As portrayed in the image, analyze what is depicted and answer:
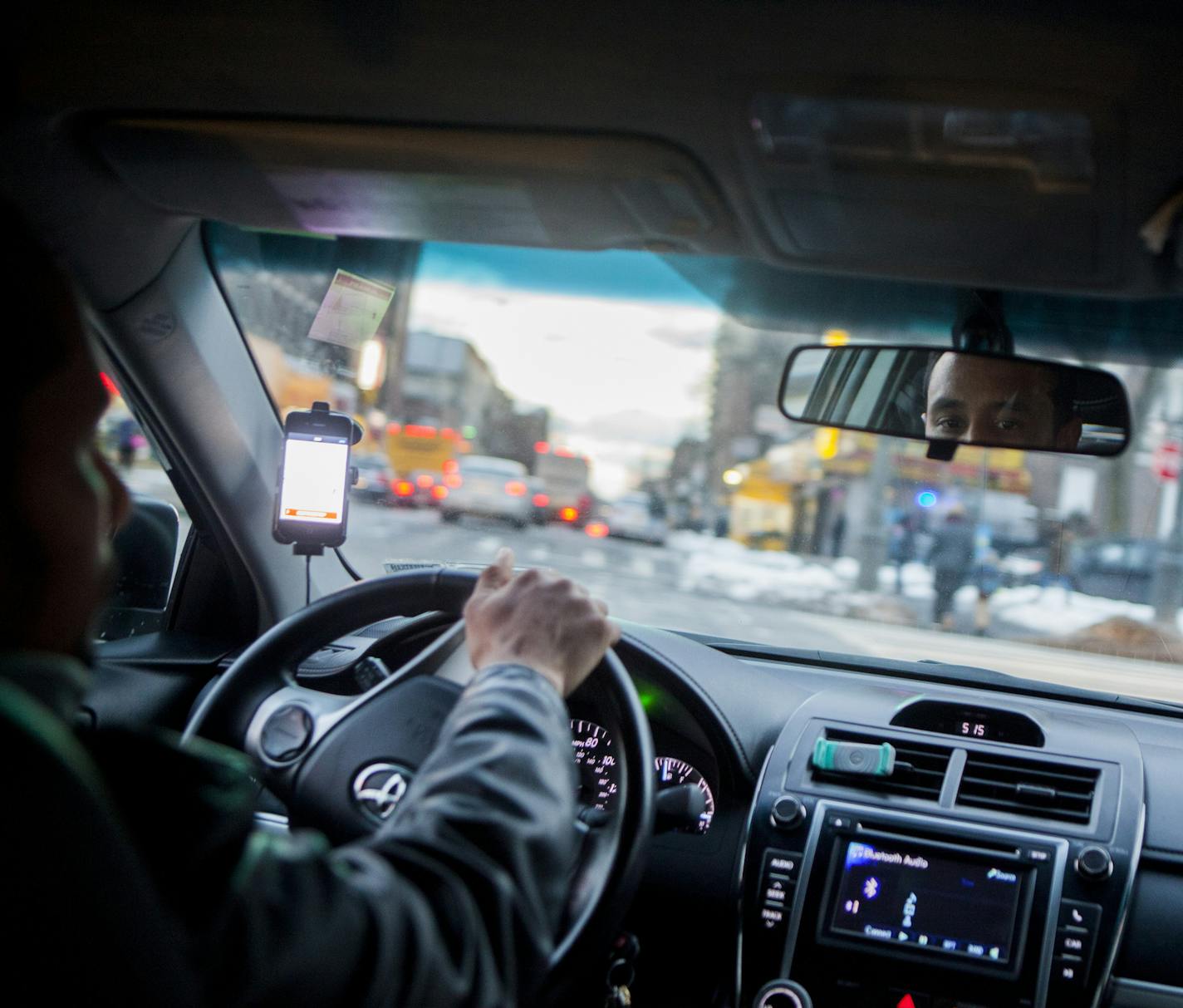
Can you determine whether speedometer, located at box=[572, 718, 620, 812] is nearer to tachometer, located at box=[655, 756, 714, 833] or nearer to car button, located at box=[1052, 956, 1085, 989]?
→ tachometer, located at box=[655, 756, 714, 833]

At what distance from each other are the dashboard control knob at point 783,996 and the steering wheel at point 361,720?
0.75 m

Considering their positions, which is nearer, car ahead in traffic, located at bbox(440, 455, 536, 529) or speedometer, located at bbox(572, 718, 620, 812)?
speedometer, located at bbox(572, 718, 620, 812)

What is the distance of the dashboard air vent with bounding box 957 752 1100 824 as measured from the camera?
2846 millimetres

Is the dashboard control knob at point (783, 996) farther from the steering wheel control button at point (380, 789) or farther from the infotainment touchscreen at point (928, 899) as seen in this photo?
the steering wheel control button at point (380, 789)

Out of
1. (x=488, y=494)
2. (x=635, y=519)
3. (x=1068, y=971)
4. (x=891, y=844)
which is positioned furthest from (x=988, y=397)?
(x=635, y=519)

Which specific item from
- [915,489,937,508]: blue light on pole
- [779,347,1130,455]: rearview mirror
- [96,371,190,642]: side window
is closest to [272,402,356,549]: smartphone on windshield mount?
[96,371,190,642]: side window

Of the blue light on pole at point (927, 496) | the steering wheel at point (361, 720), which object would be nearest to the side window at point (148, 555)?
the steering wheel at point (361, 720)

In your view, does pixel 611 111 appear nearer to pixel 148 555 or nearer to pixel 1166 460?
pixel 148 555

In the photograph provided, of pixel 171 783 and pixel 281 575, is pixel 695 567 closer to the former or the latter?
pixel 281 575

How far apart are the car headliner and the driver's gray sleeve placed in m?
1.11

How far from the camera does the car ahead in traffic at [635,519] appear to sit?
63.0 feet

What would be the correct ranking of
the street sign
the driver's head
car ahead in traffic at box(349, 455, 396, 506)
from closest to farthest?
the driver's head → car ahead in traffic at box(349, 455, 396, 506) → the street sign

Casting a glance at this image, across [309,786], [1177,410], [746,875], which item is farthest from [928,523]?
[309,786]

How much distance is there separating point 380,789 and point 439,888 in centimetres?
89
